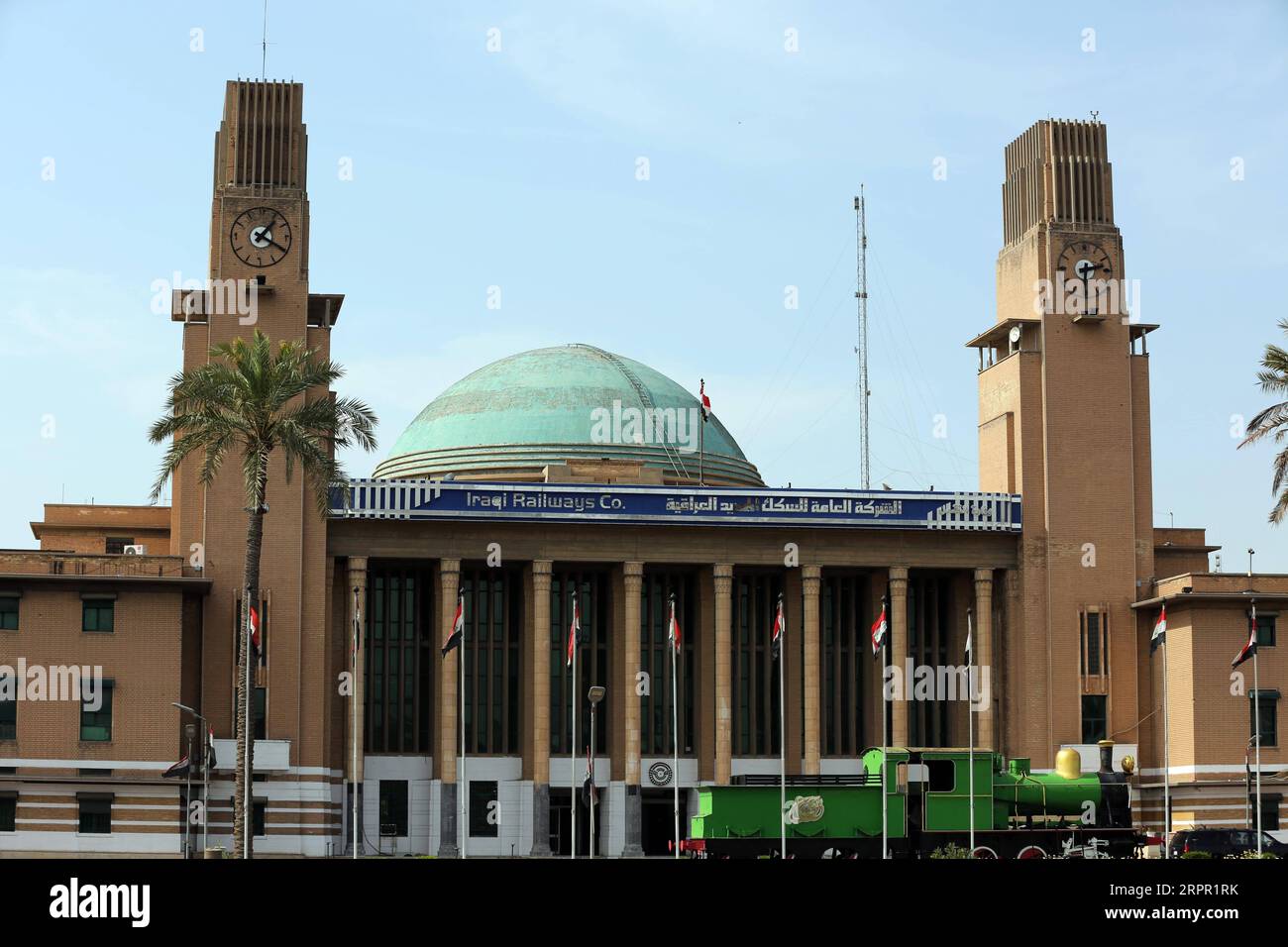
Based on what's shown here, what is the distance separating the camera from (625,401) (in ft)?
297

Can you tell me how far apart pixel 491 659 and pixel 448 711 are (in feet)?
13.1

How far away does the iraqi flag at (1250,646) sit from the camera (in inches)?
2692

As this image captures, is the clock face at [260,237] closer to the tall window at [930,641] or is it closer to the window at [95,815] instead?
the window at [95,815]

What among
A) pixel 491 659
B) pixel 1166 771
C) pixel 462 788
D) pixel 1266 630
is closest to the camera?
pixel 1166 771

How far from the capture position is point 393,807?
77.2 meters

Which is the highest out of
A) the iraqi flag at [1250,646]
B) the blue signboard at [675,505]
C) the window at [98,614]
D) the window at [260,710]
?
the blue signboard at [675,505]

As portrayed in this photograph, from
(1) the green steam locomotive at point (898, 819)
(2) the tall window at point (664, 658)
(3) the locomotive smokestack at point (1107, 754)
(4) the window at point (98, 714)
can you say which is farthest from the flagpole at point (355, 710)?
(3) the locomotive smokestack at point (1107, 754)

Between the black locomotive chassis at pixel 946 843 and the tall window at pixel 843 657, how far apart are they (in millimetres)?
20007

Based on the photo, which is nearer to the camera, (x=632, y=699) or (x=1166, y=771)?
(x=1166, y=771)

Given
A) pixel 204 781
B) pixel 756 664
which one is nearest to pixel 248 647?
pixel 204 781

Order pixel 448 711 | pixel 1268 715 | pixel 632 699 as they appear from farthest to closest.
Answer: pixel 632 699, pixel 1268 715, pixel 448 711

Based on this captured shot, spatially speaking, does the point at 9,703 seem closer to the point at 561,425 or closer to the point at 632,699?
the point at 632,699

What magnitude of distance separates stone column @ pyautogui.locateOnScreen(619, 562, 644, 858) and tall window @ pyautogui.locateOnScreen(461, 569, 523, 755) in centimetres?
447

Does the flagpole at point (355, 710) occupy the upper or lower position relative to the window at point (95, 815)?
upper
